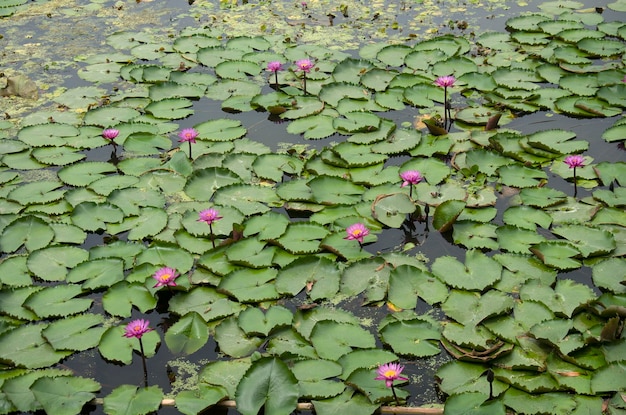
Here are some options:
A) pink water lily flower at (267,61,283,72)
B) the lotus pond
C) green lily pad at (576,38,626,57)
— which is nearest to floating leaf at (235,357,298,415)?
the lotus pond

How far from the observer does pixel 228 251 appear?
3352mm

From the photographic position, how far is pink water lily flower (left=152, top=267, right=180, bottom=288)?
10.1ft

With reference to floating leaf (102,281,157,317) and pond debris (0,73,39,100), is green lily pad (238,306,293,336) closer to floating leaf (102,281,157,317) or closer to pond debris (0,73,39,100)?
floating leaf (102,281,157,317)

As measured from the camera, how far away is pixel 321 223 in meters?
3.54

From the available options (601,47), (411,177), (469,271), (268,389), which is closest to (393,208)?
(411,177)

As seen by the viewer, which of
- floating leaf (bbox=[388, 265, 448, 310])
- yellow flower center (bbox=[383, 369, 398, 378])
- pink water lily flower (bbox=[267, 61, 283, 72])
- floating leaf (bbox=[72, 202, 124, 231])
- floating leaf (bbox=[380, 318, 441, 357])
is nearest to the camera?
yellow flower center (bbox=[383, 369, 398, 378])

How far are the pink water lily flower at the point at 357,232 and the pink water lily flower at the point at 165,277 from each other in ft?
2.60

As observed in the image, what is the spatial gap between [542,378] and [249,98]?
280cm

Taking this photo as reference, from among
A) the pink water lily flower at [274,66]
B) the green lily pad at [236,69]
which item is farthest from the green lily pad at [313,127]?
the green lily pad at [236,69]

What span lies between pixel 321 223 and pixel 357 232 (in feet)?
0.98

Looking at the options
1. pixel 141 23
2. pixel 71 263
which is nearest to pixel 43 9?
pixel 141 23

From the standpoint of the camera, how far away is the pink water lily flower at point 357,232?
328 centimetres

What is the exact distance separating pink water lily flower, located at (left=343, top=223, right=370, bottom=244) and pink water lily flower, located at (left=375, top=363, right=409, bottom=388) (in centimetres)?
76

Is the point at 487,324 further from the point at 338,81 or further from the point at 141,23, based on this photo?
the point at 141,23
